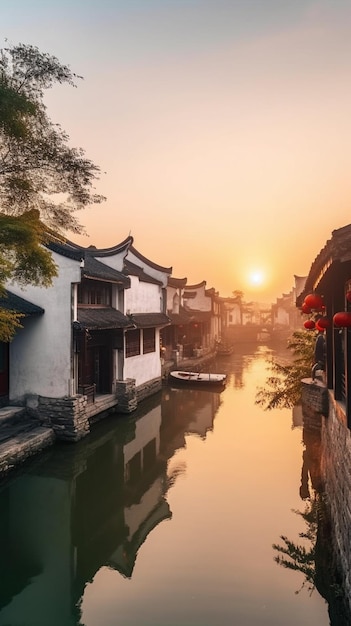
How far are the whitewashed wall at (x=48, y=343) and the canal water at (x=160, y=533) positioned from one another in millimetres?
2201

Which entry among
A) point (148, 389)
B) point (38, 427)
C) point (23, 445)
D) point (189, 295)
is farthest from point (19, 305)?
point (189, 295)

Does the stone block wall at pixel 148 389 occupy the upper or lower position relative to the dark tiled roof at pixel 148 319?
lower

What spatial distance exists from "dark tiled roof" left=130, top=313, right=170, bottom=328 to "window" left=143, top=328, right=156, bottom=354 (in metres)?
0.60

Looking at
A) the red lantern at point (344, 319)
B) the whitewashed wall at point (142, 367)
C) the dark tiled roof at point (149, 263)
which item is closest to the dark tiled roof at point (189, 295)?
the dark tiled roof at point (149, 263)

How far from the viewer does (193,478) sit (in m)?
9.50

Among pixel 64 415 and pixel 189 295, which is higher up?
pixel 189 295

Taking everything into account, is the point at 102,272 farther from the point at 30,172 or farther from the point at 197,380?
the point at 197,380

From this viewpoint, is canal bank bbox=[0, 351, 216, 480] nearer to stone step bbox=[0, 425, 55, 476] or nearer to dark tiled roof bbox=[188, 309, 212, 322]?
stone step bbox=[0, 425, 55, 476]

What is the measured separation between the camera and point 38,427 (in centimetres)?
1153

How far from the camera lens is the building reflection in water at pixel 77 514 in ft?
18.3

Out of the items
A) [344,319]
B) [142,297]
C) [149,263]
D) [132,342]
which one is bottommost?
[132,342]

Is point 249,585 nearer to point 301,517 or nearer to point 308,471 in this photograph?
point 301,517

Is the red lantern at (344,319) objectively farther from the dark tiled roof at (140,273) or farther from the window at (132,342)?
the dark tiled roof at (140,273)

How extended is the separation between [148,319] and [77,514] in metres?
10.9
